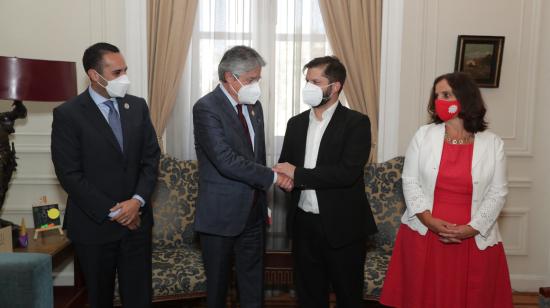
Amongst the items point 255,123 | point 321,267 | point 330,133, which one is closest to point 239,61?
point 255,123

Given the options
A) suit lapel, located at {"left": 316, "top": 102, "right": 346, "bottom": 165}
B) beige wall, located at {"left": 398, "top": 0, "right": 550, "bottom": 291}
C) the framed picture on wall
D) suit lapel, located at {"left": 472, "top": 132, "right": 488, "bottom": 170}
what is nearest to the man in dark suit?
suit lapel, located at {"left": 316, "top": 102, "right": 346, "bottom": 165}

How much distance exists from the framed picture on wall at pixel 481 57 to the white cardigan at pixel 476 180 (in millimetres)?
1425

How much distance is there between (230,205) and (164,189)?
113 cm

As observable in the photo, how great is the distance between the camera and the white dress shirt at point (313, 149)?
251cm

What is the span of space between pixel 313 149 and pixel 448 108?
70 centimetres

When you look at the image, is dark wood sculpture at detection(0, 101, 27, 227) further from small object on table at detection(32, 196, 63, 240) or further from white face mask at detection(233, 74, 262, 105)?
white face mask at detection(233, 74, 262, 105)

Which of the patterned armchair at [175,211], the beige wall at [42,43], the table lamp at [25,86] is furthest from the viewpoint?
the beige wall at [42,43]

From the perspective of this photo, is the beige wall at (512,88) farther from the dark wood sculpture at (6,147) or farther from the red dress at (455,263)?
the dark wood sculpture at (6,147)

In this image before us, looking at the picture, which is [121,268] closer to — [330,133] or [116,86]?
[116,86]

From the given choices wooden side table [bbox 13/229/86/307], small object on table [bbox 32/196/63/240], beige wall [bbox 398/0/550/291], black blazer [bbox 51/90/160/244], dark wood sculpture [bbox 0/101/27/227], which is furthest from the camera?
beige wall [bbox 398/0/550/291]

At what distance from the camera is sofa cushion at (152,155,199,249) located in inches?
133

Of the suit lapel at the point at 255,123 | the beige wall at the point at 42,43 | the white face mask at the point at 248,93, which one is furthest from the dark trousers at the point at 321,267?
the beige wall at the point at 42,43

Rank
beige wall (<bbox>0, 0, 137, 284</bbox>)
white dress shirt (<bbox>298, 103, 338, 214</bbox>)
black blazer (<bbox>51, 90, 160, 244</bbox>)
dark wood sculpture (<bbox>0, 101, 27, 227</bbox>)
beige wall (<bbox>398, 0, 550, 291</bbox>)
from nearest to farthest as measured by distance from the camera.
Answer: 1. black blazer (<bbox>51, 90, 160, 244</bbox>)
2. white dress shirt (<bbox>298, 103, 338, 214</bbox>)
3. dark wood sculpture (<bbox>0, 101, 27, 227</bbox>)
4. beige wall (<bbox>0, 0, 137, 284</bbox>)
5. beige wall (<bbox>398, 0, 550, 291</bbox>)

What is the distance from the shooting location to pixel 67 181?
7.54 feet
